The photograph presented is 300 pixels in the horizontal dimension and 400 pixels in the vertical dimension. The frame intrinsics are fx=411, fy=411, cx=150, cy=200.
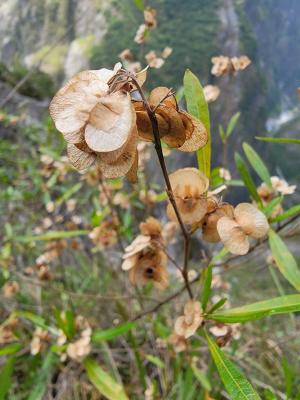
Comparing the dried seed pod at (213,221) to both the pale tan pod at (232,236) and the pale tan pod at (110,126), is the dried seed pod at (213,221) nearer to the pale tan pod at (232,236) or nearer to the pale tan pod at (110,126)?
the pale tan pod at (232,236)

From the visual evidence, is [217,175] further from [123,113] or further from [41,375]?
[41,375]

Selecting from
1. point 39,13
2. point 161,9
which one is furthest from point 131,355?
point 39,13

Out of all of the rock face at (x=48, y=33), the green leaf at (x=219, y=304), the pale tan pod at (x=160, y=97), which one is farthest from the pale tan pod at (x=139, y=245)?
the rock face at (x=48, y=33)

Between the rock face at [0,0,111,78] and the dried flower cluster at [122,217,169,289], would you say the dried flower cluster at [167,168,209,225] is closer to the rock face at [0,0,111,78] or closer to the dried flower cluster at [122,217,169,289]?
the dried flower cluster at [122,217,169,289]

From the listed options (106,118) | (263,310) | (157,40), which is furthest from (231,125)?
(157,40)

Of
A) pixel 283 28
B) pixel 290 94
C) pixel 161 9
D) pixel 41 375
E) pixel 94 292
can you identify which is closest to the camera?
pixel 41 375

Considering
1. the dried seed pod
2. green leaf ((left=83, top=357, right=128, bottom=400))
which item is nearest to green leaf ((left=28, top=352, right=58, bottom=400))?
green leaf ((left=83, top=357, right=128, bottom=400))

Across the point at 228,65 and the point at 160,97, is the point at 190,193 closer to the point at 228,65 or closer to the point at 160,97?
the point at 160,97
